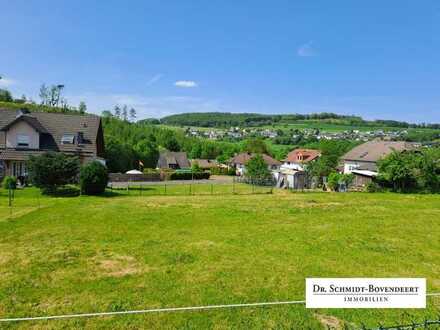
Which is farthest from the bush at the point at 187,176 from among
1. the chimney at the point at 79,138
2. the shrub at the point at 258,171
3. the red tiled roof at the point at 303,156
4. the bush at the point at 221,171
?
the red tiled roof at the point at 303,156

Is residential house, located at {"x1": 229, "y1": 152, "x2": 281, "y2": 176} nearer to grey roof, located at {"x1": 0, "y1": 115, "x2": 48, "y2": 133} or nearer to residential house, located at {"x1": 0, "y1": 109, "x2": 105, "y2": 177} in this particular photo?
residential house, located at {"x1": 0, "y1": 109, "x2": 105, "y2": 177}

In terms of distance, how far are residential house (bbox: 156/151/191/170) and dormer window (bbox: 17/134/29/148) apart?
3559 cm

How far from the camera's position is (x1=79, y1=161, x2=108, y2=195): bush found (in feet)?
80.2

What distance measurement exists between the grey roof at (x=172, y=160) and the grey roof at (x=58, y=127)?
103 feet

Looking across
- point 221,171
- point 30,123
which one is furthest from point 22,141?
point 221,171

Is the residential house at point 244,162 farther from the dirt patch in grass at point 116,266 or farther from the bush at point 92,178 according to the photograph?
the dirt patch in grass at point 116,266

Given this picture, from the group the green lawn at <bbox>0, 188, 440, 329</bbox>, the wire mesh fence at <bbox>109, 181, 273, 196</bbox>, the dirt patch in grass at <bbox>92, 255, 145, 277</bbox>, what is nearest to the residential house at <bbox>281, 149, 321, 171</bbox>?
the wire mesh fence at <bbox>109, 181, 273, 196</bbox>

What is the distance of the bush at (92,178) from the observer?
962 inches

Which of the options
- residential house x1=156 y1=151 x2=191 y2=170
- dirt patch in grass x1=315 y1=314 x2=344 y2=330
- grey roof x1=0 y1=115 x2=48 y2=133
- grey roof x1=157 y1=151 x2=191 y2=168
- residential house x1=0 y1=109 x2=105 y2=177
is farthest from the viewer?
grey roof x1=157 y1=151 x2=191 y2=168

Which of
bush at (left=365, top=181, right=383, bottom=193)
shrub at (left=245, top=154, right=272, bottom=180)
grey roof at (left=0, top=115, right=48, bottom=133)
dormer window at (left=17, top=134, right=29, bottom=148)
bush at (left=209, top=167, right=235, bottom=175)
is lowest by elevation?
bush at (left=365, top=181, right=383, bottom=193)

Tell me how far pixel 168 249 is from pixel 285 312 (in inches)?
208

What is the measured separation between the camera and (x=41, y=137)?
3256 cm

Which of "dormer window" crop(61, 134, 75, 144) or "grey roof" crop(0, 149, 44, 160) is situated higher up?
"dormer window" crop(61, 134, 75, 144)

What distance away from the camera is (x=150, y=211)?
18.3 m
